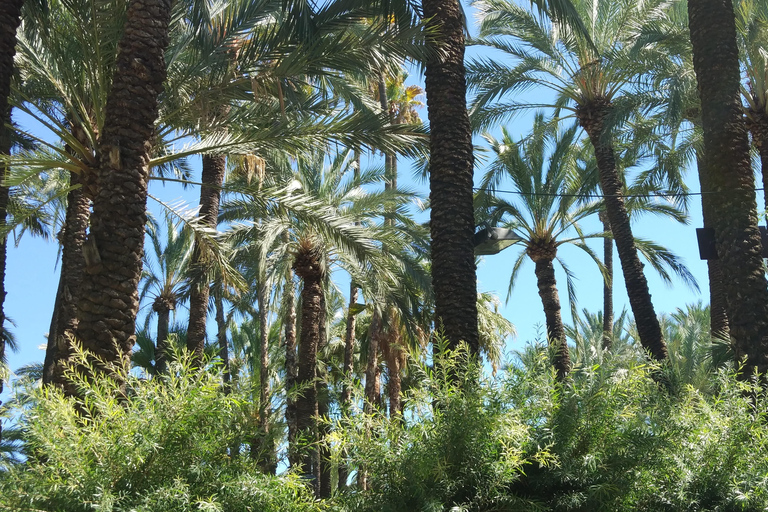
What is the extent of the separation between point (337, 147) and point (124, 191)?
3.86m

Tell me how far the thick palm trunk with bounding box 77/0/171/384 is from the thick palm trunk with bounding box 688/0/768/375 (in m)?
7.05

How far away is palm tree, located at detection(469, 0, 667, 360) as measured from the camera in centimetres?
1587

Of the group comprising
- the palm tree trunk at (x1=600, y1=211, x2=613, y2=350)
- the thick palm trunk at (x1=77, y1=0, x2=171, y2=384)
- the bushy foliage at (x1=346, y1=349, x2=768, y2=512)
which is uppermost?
the palm tree trunk at (x1=600, y1=211, x2=613, y2=350)

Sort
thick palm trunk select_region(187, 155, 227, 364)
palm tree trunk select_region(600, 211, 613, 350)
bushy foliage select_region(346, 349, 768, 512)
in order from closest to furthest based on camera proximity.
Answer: bushy foliage select_region(346, 349, 768, 512) < thick palm trunk select_region(187, 155, 227, 364) < palm tree trunk select_region(600, 211, 613, 350)

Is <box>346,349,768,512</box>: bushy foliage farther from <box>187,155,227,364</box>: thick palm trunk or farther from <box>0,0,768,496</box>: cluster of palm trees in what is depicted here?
<box>187,155,227,364</box>: thick palm trunk

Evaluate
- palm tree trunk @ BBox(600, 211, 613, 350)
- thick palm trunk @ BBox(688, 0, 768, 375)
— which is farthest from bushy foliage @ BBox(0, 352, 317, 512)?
palm tree trunk @ BBox(600, 211, 613, 350)

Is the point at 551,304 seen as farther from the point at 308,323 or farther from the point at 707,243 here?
the point at 707,243

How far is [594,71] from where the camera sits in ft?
55.9

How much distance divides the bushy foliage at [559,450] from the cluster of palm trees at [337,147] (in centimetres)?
44

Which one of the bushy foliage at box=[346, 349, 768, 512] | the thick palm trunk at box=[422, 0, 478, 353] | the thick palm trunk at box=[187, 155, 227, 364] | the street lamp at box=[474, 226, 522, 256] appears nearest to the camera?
the bushy foliage at box=[346, 349, 768, 512]

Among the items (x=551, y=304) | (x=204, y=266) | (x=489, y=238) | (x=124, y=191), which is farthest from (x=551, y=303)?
(x=124, y=191)

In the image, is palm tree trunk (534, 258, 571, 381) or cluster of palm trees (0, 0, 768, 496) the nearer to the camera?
cluster of palm trees (0, 0, 768, 496)

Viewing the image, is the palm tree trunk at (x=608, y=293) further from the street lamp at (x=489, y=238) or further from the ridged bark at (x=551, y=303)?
the street lamp at (x=489, y=238)

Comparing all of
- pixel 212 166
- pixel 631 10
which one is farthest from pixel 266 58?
pixel 631 10
